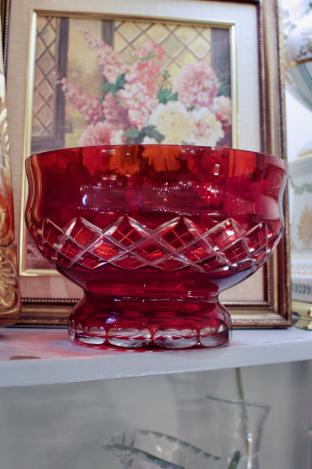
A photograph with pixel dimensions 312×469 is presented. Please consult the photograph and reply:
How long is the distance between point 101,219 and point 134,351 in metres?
0.09

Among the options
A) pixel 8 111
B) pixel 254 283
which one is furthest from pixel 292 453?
pixel 8 111

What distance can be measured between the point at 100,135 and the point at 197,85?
0.36ft

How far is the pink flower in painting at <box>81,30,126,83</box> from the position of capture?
48 cm

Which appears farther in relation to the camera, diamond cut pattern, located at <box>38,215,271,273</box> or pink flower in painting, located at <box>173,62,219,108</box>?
pink flower in painting, located at <box>173,62,219,108</box>

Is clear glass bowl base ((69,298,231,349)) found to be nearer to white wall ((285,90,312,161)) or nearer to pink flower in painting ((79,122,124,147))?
pink flower in painting ((79,122,124,147))

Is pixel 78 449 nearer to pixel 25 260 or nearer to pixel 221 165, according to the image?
pixel 25 260

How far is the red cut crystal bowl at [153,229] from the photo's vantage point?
0.31m

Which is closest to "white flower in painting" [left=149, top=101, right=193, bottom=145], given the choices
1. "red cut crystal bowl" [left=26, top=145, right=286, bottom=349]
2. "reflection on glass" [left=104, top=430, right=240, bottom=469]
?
"red cut crystal bowl" [left=26, top=145, right=286, bottom=349]

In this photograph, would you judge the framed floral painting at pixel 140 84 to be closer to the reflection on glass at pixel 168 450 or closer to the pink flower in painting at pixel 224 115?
the pink flower in painting at pixel 224 115

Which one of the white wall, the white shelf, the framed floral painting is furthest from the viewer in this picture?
the white wall

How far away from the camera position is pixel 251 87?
498 millimetres

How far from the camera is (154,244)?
0.31 meters

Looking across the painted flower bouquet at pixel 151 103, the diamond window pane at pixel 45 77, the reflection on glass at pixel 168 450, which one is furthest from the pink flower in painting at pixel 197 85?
the reflection on glass at pixel 168 450

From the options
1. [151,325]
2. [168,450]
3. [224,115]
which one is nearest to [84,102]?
[224,115]
